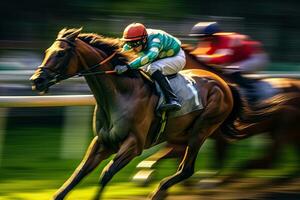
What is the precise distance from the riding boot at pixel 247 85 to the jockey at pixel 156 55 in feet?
3.68

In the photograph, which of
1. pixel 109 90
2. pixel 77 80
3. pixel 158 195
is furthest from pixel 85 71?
pixel 77 80

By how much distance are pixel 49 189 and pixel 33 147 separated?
2147 mm

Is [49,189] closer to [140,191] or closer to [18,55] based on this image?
[140,191]

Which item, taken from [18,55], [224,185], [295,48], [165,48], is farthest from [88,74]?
[295,48]

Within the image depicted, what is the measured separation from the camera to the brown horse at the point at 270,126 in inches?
346

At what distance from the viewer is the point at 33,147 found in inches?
417

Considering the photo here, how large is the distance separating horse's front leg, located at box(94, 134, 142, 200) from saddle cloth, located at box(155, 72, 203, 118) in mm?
551

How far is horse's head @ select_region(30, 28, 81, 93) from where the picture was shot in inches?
278

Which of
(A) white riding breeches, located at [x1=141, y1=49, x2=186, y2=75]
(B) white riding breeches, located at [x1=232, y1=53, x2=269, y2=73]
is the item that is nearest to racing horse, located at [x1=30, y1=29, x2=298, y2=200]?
(A) white riding breeches, located at [x1=141, y1=49, x2=186, y2=75]

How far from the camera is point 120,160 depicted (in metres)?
7.32

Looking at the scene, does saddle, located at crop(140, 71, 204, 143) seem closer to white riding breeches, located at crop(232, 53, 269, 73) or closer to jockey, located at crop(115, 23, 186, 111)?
jockey, located at crop(115, 23, 186, 111)

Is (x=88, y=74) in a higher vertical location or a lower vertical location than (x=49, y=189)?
higher

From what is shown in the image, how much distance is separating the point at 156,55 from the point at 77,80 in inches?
109

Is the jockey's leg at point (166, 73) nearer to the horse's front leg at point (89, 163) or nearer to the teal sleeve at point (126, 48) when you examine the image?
the teal sleeve at point (126, 48)
